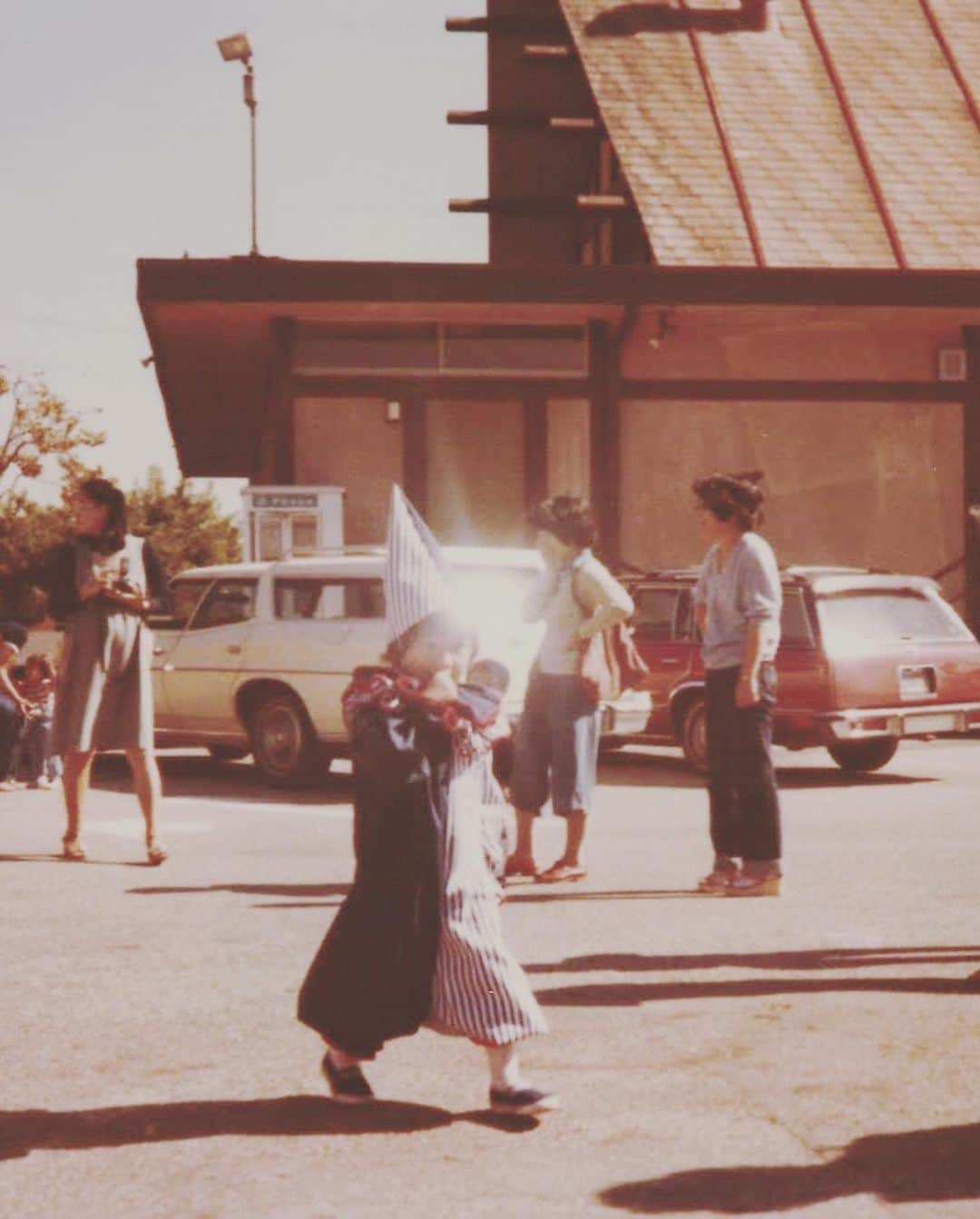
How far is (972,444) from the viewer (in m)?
26.0

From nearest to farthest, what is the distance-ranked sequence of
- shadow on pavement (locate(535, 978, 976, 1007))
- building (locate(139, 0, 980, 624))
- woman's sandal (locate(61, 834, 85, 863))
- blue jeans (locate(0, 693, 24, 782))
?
shadow on pavement (locate(535, 978, 976, 1007)), woman's sandal (locate(61, 834, 85, 863)), blue jeans (locate(0, 693, 24, 782)), building (locate(139, 0, 980, 624))

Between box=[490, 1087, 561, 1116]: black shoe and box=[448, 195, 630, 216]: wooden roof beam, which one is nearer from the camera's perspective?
box=[490, 1087, 561, 1116]: black shoe

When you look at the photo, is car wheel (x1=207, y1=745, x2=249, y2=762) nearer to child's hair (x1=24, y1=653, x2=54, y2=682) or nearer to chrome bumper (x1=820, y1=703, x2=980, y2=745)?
child's hair (x1=24, y1=653, x2=54, y2=682)

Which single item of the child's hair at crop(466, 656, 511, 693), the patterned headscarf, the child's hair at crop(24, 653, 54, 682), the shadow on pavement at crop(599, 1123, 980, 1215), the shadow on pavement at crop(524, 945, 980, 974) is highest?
the patterned headscarf

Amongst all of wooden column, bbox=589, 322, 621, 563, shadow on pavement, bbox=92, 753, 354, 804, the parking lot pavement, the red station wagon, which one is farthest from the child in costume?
wooden column, bbox=589, 322, 621, 563

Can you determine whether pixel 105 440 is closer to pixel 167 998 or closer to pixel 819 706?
pixel 819 706

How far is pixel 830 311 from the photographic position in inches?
1010

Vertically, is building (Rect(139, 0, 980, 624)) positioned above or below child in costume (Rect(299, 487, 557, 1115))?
above

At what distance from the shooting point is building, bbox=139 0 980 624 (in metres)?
24.6

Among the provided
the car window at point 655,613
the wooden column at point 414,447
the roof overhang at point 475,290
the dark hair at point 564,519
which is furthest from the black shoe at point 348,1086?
the wooden column at point 414,447

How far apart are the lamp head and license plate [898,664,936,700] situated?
15658 mm

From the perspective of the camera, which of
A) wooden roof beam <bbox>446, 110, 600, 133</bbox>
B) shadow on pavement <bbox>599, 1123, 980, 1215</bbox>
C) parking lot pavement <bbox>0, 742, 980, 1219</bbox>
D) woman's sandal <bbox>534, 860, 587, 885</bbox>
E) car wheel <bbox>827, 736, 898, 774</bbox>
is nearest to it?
shadow on pavement <bbox>599, 1123, 980, 1215</bbox>

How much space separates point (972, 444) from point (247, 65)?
10.5 meters

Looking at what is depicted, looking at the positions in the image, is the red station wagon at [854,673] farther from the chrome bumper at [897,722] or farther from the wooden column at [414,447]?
the wooden column at [414,447]
